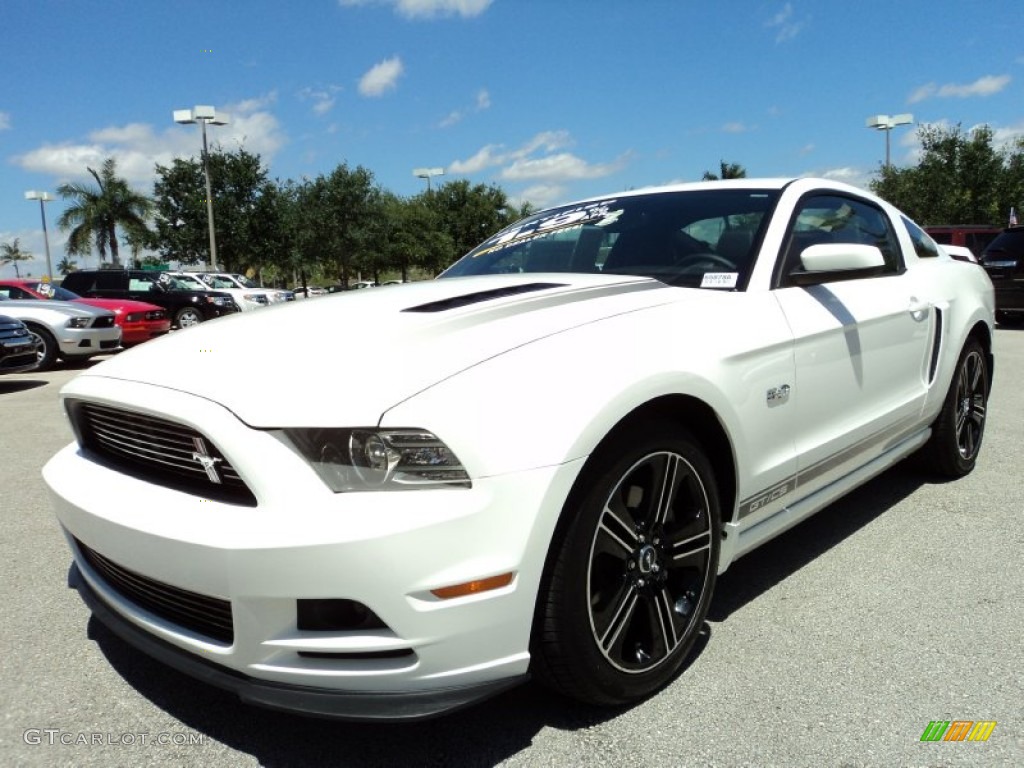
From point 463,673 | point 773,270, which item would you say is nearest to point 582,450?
point 463,673

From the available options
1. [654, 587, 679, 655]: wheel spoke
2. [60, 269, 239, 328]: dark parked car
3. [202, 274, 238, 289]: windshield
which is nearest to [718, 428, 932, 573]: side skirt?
[654, 587, 679, 655]: wheel spoke

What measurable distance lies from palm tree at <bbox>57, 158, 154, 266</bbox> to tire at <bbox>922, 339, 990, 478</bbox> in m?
41.4

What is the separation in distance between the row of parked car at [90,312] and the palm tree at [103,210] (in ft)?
80.8

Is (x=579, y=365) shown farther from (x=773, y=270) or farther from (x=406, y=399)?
(x=773, y=270)

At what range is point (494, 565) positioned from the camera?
167 cm

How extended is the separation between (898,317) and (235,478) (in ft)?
9.19

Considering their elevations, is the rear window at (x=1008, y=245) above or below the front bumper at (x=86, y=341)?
above

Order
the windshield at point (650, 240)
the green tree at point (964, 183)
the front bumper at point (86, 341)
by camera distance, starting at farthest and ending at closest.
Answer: the green tree at point (964, 183), the front bumper at point (86, 341), the windshield at point (650, 240)

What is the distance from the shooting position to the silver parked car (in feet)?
34.4

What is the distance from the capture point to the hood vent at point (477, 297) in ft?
7.69

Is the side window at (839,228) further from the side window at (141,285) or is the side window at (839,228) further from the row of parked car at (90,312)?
the side window at (141,285)

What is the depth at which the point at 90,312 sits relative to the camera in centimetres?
1088

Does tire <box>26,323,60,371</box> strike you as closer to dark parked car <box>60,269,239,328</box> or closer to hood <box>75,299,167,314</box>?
hood <box>75,299,167,314</box>

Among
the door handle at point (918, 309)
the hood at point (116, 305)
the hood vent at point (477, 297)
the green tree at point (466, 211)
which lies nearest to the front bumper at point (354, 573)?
the hood vent at point (477, 297)
